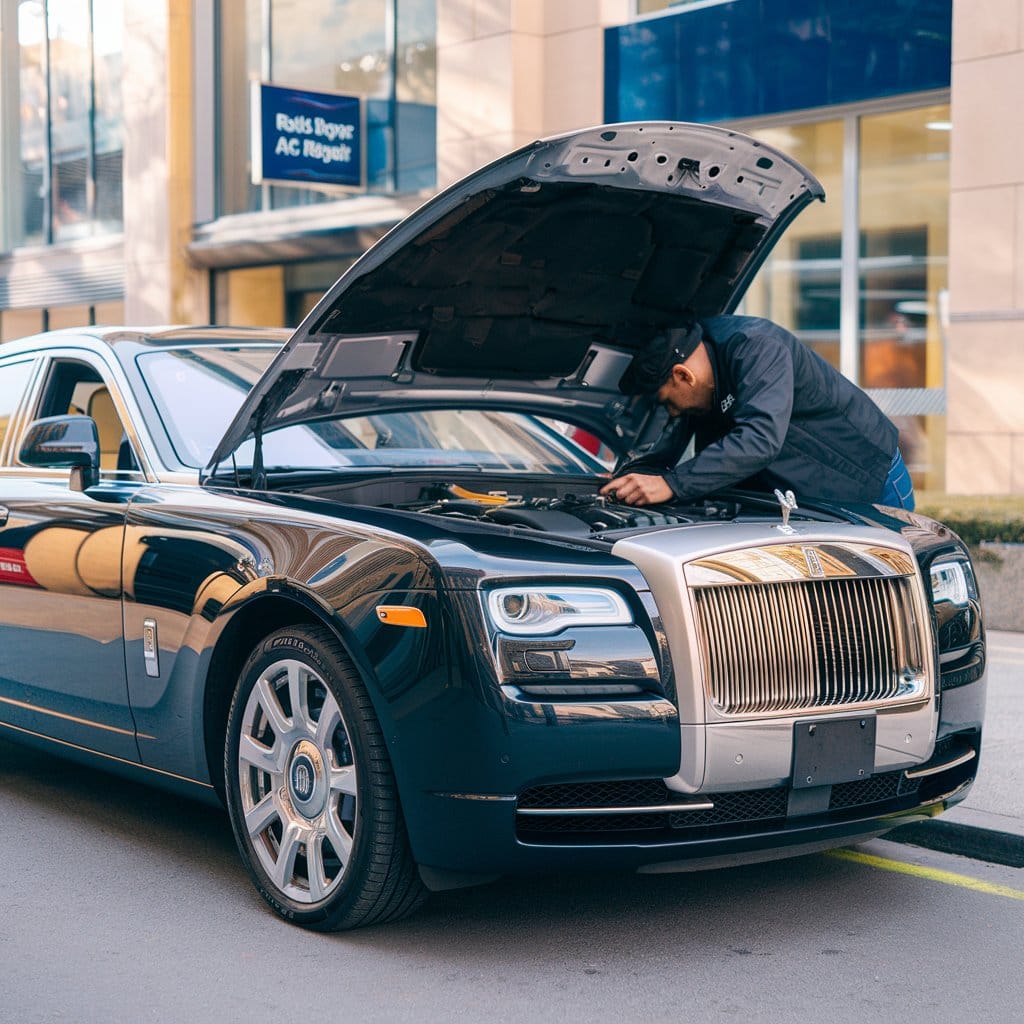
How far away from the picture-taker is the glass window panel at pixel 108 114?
78.4ft

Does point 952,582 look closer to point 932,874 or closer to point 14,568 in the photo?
point 932,874

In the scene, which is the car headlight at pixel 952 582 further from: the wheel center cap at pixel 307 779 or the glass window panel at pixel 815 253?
the glass window panel at pixel 815 253

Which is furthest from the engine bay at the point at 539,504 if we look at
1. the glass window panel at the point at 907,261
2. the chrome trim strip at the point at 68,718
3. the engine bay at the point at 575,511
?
the glass window panel at the point at 907,261

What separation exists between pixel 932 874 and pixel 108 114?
70.7 ft

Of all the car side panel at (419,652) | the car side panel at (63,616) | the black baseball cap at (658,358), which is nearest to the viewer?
the car side panel at (419,652)

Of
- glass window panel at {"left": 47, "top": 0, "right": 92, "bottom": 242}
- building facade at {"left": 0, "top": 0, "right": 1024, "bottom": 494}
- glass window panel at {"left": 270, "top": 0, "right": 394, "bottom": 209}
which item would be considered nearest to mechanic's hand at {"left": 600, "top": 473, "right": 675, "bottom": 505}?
building facade at {"left": 0, "top": 0, "right": 1024, "bottom": 494}

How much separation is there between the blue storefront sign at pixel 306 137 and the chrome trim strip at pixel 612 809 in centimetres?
1481

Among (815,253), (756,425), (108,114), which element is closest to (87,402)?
(756,425)

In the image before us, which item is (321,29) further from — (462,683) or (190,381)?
(462,683)

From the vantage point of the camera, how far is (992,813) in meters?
5.55

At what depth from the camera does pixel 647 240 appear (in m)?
5.50

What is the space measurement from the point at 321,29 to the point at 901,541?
16865 millimetres

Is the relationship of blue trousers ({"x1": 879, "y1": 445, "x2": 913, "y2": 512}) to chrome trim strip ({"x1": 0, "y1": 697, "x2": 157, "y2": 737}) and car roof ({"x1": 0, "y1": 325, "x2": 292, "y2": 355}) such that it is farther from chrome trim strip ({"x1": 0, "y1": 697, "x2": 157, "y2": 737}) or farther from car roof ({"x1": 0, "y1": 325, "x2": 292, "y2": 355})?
chrome trim strip ({"x1": 0, "y1": 697, "x2": 157, "y2": 737})

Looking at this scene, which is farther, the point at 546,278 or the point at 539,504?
the point at 546,278
